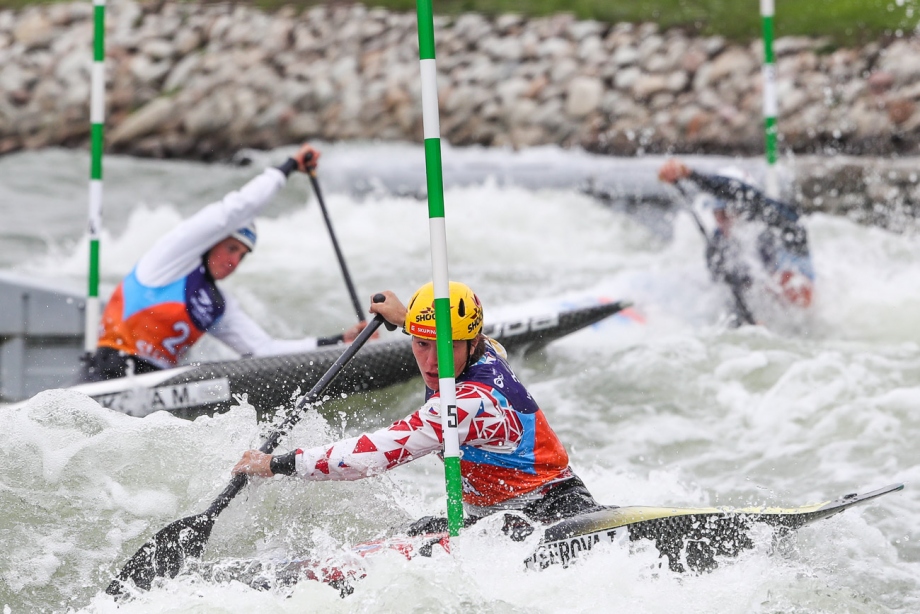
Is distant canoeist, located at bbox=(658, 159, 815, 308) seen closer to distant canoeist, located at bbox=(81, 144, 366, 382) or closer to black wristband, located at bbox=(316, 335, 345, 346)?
black wristband, located at bbox=(316, 335, 345, 346)

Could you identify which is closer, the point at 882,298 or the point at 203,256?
the point at 203,256

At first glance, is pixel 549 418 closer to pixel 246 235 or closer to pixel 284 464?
pixel 246 235

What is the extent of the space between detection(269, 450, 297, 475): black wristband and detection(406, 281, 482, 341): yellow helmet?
1.92ft

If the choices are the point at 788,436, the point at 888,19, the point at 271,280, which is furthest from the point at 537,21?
the point at 788,436

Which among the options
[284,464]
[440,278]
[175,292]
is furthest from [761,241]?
[284,464]

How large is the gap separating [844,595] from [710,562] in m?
0.56

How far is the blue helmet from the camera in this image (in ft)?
19.3

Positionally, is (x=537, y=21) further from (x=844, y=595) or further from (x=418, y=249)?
(x=844, y=595)

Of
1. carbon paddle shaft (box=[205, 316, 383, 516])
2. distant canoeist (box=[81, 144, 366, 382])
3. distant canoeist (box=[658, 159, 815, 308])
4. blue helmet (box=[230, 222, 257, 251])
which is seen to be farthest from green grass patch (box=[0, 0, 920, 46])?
carbon paddle shaft (box=[205, 316, 383, 516])

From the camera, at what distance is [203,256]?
5.84 metres

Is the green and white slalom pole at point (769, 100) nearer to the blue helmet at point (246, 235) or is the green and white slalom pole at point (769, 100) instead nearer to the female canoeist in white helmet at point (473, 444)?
the blue helmet at point (246, 235)

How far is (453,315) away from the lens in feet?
12.1

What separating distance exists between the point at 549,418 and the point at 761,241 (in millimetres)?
2365

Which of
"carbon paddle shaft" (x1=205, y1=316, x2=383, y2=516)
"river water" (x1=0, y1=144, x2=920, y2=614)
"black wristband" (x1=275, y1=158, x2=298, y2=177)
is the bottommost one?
"river water" (x1=0, y1=144, x2=920, y2=614)
